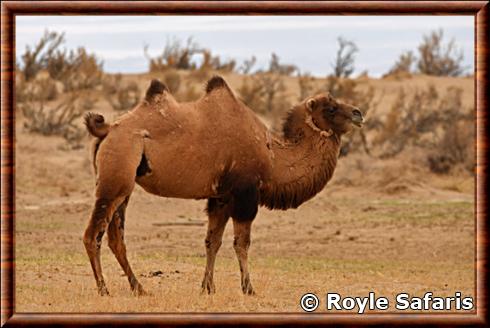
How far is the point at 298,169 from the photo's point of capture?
39.2 feet

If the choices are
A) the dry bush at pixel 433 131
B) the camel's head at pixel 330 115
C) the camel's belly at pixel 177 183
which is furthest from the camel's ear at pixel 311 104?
the dry bush at pixel 433 131

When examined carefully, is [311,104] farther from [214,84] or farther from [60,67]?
[60,67]

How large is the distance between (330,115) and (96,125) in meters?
2.86

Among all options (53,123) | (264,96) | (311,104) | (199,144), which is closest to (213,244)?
(199,144)

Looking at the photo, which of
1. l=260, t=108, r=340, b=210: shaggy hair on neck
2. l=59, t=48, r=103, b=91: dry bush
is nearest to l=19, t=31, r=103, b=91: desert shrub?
l=59, t=48, r=103, b=91: dry bush

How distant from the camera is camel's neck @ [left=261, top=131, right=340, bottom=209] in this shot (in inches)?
464

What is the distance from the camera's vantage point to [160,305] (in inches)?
414

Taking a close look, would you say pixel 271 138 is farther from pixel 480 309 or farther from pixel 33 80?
pixel 33 80

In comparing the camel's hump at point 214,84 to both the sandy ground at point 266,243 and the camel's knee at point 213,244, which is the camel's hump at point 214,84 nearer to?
the camel's knee at point 213,244

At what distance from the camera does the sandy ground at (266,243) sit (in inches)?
450

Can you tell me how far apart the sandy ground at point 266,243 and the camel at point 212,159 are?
709mm

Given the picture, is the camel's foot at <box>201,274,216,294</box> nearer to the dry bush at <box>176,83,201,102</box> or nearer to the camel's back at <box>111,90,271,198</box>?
the camel's back at <box>111,90,271,198</box>

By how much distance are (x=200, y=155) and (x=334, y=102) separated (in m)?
1.95

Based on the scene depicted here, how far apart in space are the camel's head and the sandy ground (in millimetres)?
1894
